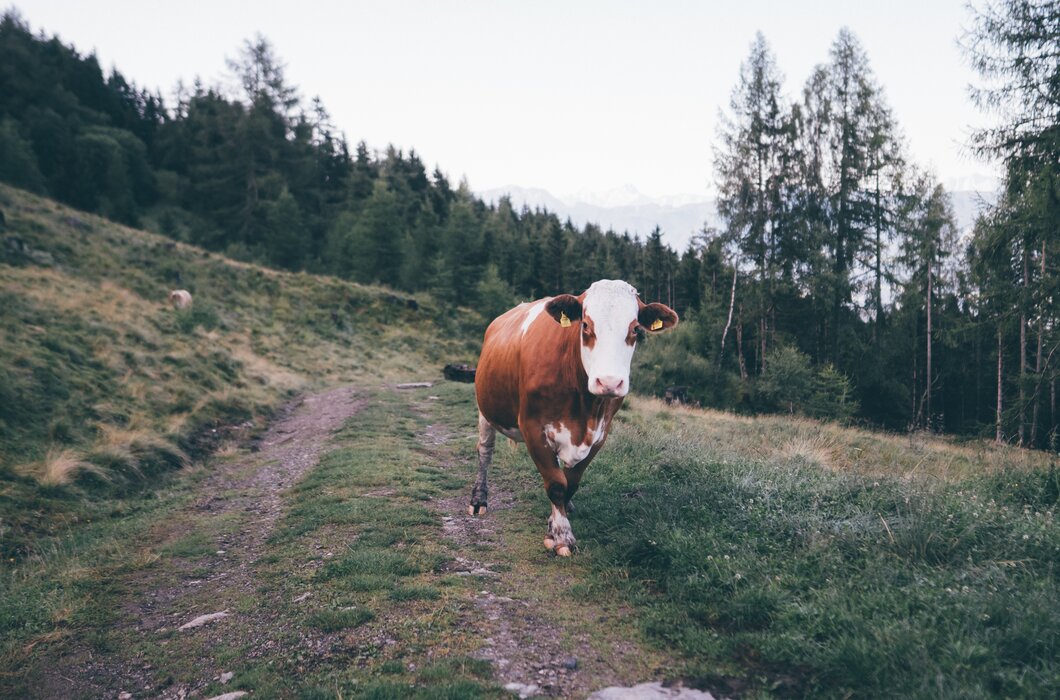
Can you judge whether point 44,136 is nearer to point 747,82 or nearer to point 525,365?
point 747,82

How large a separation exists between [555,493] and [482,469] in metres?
1.83

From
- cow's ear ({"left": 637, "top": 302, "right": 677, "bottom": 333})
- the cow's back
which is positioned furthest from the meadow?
cow's ear ({"left": 637, "top": 302, "right": 677, "bottom": 333})

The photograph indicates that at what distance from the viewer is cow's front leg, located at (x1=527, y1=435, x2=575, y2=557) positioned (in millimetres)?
5516

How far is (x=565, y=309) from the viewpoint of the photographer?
5191mm

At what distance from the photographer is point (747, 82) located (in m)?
23.4

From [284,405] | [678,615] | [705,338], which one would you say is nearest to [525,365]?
[678,615]

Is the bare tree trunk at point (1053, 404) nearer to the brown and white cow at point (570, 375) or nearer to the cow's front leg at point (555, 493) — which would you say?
the brown and white cow at point (570, 375)

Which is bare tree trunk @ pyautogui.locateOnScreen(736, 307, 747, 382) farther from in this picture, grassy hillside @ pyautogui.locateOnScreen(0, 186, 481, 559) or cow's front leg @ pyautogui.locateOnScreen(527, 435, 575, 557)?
cow's front leg @ pyautogui.locateOnScreen(527, 435, 575, 557)

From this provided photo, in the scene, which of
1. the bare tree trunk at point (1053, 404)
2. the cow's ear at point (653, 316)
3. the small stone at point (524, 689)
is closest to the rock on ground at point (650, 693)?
the small stone at point (524, 689)

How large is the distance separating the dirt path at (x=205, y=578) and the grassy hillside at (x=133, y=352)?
1345 millimetres

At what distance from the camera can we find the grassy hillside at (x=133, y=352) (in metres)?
8.07

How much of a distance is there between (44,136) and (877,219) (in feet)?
199

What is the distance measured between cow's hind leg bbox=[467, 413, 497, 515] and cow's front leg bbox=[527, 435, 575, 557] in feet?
4.77

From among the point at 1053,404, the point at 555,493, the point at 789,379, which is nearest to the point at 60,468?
the point at 555,493
